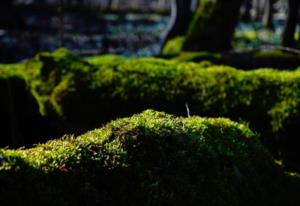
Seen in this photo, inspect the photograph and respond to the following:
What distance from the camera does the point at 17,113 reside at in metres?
8.72

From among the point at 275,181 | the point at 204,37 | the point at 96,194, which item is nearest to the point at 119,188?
the point at 96,194

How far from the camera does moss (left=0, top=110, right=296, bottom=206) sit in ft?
10.4

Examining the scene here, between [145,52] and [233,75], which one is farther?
[145,52]

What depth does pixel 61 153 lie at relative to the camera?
3.45 meters

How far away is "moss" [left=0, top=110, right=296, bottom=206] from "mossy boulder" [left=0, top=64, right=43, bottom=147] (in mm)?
4219

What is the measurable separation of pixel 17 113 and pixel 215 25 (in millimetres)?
7171

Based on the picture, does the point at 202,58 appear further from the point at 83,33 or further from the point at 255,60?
the point at 83,33

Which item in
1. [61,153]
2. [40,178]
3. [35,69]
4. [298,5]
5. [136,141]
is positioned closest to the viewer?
[40,178]

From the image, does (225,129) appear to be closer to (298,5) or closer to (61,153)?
(61,153)

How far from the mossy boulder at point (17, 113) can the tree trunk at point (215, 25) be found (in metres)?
6.55

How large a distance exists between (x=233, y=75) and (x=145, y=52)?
13602 millimetres

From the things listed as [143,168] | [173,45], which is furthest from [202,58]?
[143,168]

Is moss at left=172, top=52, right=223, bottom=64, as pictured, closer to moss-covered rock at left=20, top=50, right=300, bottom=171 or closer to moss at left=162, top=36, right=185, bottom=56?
moss-covered rock at left=20, top=50, right=300, bottom=171

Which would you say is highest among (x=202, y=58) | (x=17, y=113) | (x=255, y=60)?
(x=255, y=60)
